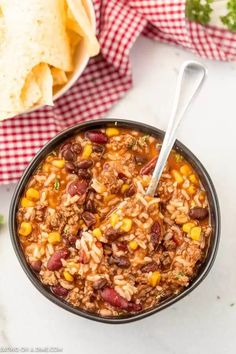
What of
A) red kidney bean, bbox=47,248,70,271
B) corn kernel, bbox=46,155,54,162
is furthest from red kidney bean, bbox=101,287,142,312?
corn kernel, bbox=46,155,54,162

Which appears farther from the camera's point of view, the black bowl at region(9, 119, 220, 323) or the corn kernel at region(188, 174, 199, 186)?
the corn kernel at region(188, 174, 199, 186)

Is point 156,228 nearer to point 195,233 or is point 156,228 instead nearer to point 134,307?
point 195,233

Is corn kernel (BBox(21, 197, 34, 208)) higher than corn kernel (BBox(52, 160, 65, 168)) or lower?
lower

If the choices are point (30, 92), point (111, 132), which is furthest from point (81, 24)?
point (111, 132)

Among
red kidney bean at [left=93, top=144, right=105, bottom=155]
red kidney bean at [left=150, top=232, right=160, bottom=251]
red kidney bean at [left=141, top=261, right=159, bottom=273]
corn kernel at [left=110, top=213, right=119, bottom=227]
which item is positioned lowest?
red kidney bean at [left=141, top=261, right=159, bottom=273]

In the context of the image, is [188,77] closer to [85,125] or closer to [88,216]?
[85,125]

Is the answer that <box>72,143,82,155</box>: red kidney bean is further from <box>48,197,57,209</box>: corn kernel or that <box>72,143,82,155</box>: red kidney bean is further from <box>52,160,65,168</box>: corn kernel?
<box>48,197,57,209</box>: corn kernel
